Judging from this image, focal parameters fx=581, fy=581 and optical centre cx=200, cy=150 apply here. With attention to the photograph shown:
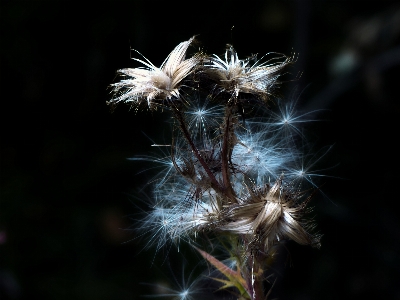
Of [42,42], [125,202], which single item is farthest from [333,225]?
[42,42]

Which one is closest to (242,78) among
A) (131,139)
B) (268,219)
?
(268,219)

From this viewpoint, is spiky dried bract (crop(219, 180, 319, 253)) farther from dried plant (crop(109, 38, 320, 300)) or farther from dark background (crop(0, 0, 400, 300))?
dark background (crop(0, 0, 400, 300))

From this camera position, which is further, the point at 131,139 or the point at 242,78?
the point at 131,139

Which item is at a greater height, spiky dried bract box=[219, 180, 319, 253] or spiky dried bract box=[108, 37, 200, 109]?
spiky dried bract box=[108, 37, 200, 109]

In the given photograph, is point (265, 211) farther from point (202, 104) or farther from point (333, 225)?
point (333, 225)

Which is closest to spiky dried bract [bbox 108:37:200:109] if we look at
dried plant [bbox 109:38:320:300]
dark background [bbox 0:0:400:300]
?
dried plant [bbox 109:38:320:300]

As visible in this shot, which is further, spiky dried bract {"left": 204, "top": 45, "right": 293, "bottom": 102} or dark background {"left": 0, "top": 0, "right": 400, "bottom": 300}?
dark background {"left": 0, "top": 0, "right": 400, "bottom": 300}

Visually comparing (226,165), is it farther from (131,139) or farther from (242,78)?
(131,139)

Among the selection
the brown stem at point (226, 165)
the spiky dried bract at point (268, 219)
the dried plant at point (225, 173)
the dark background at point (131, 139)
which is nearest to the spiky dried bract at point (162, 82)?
the dried plant at point (225, 173)
